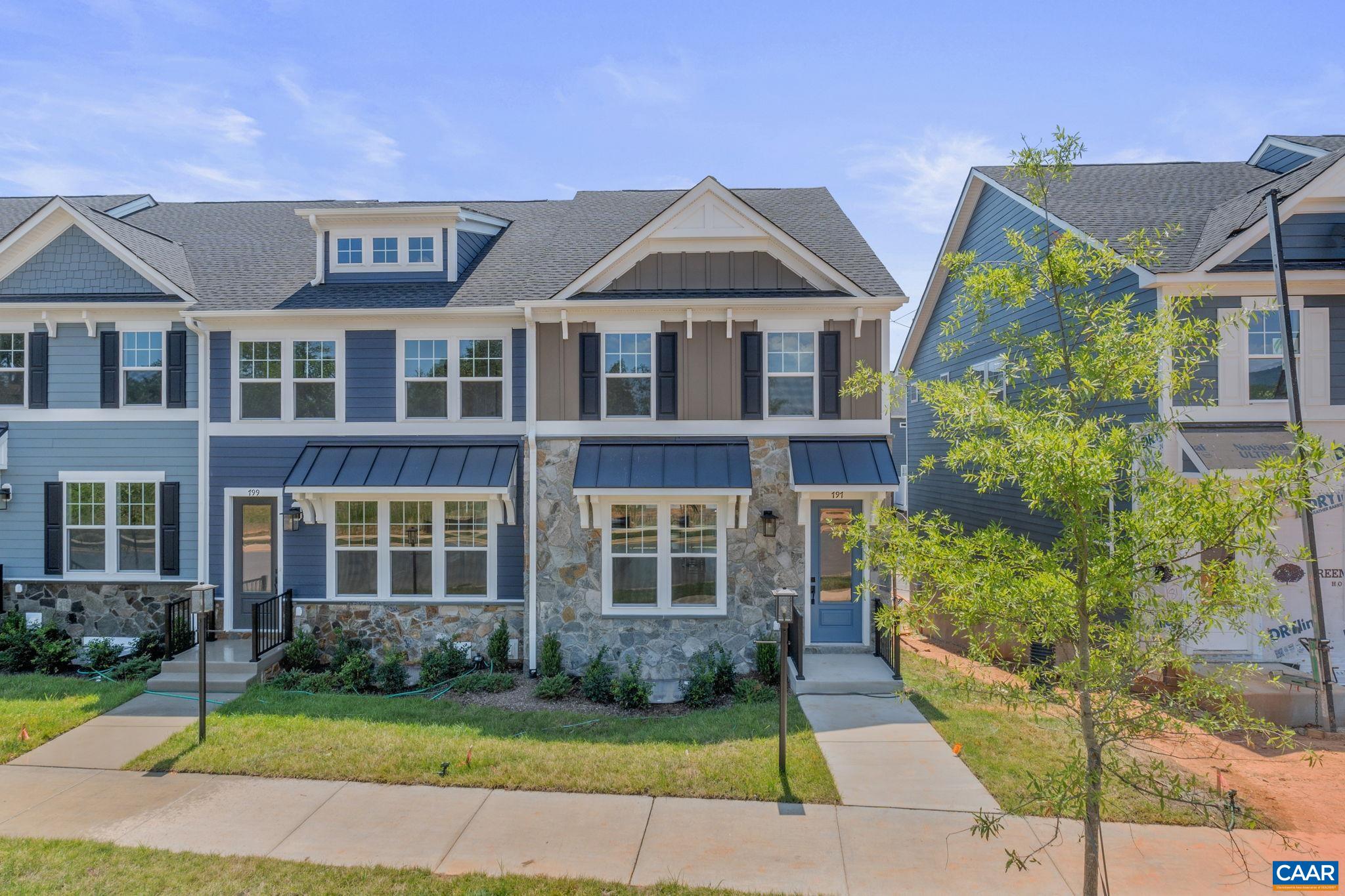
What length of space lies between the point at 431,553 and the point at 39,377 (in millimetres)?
7371

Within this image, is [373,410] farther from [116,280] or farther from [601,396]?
[116,280]

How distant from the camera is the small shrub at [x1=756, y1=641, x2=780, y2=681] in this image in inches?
406

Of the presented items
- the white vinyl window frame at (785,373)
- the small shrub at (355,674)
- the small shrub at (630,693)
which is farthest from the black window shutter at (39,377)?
the white vinyl window frame at (785,373)

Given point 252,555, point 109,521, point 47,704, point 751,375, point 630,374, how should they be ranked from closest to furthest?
point 47,704 < point 751,375 < point 630,374 < point 109,521 < point 252,555

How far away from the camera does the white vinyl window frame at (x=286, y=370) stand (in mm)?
11734

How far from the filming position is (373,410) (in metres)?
11.7

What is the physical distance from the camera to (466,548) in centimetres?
1154

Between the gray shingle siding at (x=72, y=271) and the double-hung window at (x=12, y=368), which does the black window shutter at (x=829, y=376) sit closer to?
the gray shingle siding at (x=72, y=271)

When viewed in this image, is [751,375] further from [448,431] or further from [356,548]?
[356,548]

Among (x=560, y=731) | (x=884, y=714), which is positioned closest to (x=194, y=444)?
(x=560, y=731)

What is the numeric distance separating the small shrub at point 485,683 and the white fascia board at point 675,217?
229 inches

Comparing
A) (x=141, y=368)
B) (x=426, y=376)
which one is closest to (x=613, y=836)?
(x=426, y=376)

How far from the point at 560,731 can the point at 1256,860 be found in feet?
22.6

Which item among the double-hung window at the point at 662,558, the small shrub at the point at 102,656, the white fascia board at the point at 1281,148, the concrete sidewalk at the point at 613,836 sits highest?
the white fascia board at the point at 1281,148
